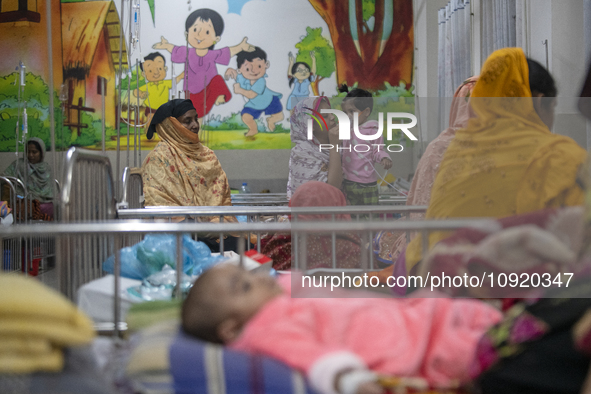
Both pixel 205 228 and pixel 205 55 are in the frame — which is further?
pixel 205 55

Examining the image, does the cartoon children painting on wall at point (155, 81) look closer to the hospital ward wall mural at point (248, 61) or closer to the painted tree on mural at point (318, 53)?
the hospital ward wall mural at point (248, 61)

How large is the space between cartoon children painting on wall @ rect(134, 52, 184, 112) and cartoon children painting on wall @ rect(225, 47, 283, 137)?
0.78 metres

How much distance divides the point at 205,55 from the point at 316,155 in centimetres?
381

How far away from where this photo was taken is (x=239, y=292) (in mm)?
1061

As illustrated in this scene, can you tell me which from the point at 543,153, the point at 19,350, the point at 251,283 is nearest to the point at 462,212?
the point at 543,153

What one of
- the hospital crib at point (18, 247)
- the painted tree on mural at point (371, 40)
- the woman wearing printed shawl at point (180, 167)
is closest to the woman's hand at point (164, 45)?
the painted tree on mural at point (371, 40)

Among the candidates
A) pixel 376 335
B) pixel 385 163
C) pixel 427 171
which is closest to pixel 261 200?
pixel 385 163

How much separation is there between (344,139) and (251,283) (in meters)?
2.05

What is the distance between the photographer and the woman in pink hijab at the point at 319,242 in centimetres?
219

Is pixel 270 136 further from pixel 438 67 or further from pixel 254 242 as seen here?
pixel 254 242

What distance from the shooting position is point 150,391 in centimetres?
103

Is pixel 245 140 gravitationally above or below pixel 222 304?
above

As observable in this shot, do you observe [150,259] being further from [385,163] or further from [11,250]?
[11,250]

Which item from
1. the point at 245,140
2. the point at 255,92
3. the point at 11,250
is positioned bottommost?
the point at 11,250
